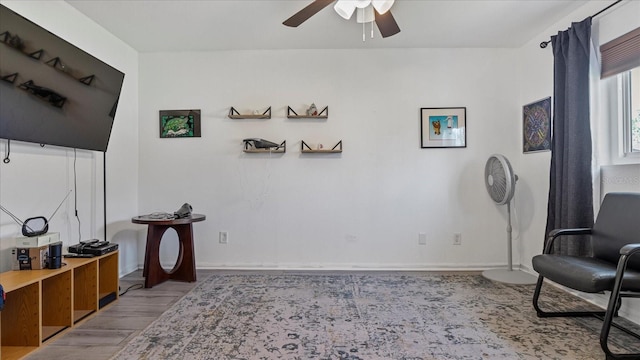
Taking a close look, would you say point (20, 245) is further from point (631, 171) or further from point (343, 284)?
point (631, 171)

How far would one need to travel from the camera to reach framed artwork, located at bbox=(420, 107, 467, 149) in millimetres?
3477

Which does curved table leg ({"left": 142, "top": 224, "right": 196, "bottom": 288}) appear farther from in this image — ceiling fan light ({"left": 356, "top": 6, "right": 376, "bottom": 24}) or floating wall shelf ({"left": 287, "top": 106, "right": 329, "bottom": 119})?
ceiling fan light ({"left": 356, "top": 6, "right": 376, "bottom": 24})

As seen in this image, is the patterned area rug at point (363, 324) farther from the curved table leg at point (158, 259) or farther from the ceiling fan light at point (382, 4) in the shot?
the ceiling fan light at point (382, 4)

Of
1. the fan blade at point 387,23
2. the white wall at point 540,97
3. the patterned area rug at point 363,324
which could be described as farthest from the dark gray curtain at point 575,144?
the fan blade at point 387,23

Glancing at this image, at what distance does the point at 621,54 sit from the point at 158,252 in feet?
13.0

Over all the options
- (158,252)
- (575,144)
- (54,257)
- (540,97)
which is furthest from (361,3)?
(158,252)

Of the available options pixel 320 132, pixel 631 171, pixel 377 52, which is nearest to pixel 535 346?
pixel 631 171

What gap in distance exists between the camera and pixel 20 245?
2012 mm

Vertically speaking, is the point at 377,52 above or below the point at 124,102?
above

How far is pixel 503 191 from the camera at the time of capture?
3004 millimetres

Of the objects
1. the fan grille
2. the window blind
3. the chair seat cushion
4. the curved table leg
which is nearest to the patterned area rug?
the curved table leg

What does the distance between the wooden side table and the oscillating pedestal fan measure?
279 cm

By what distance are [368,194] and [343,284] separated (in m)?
1.01

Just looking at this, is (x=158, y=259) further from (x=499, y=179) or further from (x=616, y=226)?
(x=616, y=226)
